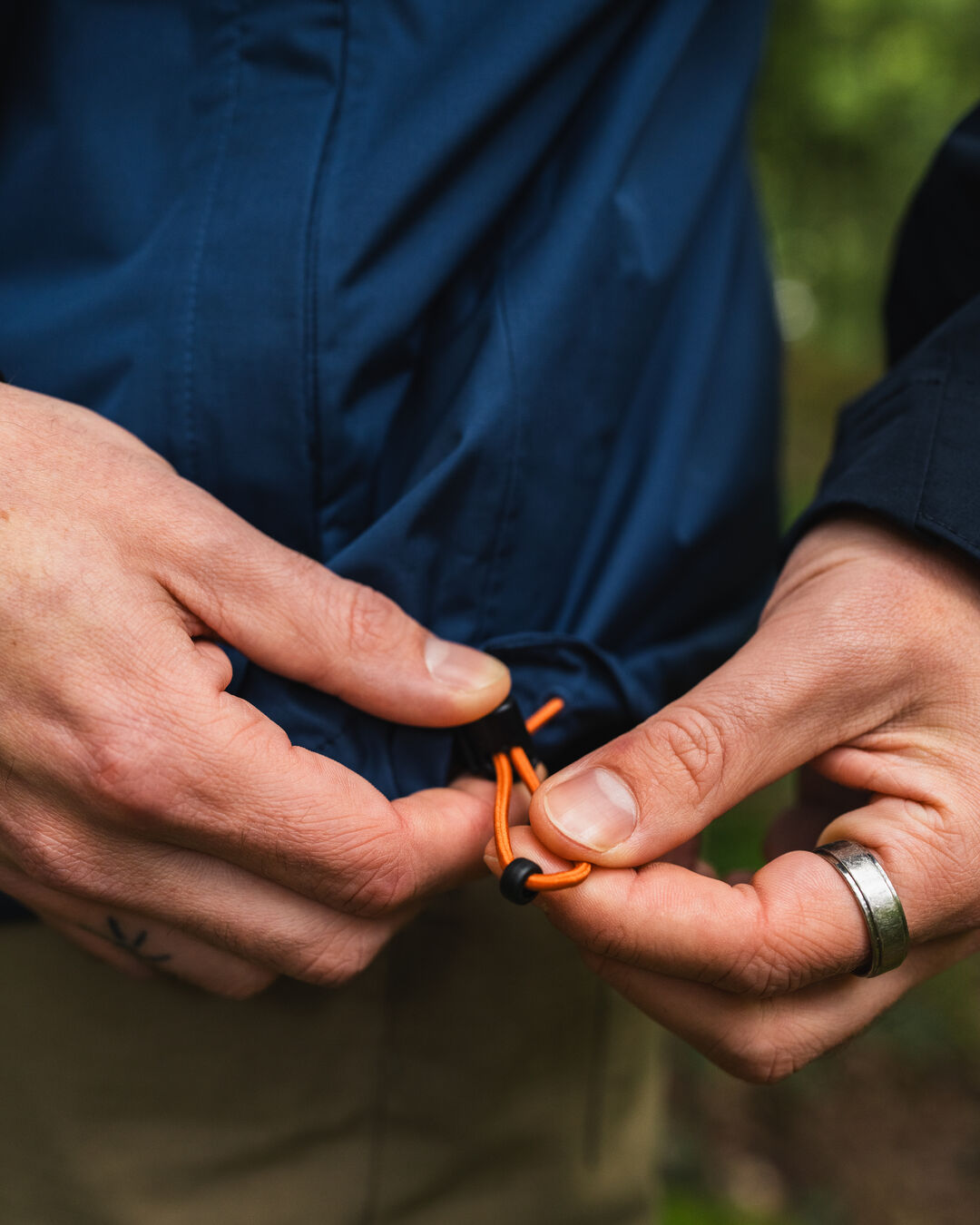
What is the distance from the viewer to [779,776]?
3.65 ft

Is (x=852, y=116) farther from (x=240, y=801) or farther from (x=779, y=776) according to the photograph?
(x=240, y=801)

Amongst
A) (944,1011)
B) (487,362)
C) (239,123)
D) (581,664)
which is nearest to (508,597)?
(581,664)

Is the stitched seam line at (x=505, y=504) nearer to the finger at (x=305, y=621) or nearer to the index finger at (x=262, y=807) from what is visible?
the finger at (x=305, y=621)

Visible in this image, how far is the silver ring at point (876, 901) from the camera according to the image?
1.04 m

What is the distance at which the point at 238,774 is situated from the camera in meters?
0.99

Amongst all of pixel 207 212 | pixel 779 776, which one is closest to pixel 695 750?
A: pixel 779 776

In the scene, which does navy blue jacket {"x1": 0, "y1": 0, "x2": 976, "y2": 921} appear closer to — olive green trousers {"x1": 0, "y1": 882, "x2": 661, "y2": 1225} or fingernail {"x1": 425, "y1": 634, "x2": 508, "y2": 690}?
fingernail {"x1": 425, "y1": 634, "x2": 508, "y2": 690}

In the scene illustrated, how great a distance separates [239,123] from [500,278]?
355mm

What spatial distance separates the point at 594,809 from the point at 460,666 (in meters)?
0.24

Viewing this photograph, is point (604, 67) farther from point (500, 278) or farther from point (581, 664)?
point (581, 664)

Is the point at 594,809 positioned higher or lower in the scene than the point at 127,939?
higher

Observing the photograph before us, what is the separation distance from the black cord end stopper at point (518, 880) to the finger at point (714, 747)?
0.05 m

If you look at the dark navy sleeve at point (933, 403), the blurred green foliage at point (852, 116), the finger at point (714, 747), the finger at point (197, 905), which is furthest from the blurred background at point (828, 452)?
the finger at point (197, 905)

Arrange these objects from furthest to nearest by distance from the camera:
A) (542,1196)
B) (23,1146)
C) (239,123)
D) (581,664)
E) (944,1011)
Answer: (944,1011) → (542,1196) → (23,1146) → (581,664) → (239,123)
